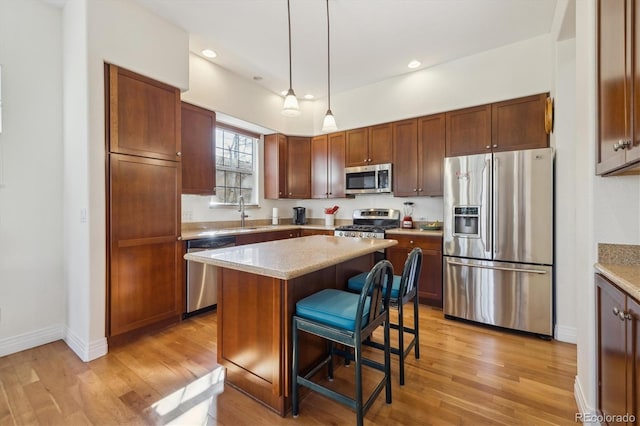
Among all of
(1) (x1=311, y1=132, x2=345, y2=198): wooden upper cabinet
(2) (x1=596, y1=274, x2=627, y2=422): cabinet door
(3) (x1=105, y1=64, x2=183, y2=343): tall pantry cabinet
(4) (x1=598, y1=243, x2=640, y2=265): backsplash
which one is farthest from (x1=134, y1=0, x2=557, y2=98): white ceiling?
(2) (x1=596, y1=274, x2=627, y2=422): cabinet door

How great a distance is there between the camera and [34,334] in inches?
96.9

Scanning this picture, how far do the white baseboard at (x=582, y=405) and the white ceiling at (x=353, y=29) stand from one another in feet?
10.0

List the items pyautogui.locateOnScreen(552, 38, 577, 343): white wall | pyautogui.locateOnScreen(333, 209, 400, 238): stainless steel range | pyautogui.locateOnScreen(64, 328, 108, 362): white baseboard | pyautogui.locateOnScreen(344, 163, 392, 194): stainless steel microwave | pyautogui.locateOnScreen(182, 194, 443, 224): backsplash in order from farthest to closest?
pyautogui.locateOnScreen(344, 163, 392, 194): stainless steel microwave → pyautogui.locateOnScreen(333, 209, 400, 238): stainless steel range → pyautogui.locateOnScreen(182, 194, 443, 224): backsplash → pyautogui.locateOnScreen(552, 38, 577, 343): white wall → pyautogui.locateOnScreen(64, 328, 108, 362): white baseboard

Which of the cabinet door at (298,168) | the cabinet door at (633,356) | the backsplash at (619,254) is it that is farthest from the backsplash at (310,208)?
the cabinet door at (633,356)

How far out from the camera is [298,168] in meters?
4.78

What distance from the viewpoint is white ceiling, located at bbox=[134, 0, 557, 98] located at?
2.56 m

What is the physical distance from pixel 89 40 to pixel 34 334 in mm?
2527

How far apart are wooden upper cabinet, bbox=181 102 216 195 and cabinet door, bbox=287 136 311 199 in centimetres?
149

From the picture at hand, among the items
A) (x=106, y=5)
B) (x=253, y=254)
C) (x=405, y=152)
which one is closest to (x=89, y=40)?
(x=106, y=5)

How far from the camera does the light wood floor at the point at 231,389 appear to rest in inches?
64.4

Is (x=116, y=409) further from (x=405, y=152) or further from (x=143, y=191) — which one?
(x=405, y=152)

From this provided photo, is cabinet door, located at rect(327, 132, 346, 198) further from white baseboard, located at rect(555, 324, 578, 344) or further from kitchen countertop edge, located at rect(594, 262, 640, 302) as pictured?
kitchen countertop edge, located at rect(594, 262, 640, 302)

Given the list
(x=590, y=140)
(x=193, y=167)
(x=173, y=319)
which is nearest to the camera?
(x=590, y=140)

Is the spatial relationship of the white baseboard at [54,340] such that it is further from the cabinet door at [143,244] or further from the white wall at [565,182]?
the white wall at [565,182]
